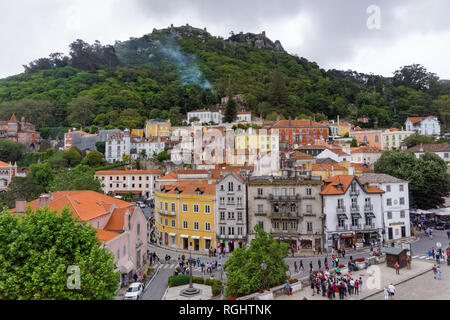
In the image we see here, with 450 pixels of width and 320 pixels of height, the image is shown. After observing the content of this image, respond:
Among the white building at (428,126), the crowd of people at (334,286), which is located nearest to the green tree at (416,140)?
the white building at (428,126)

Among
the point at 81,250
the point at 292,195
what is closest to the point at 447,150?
the point at 292,195

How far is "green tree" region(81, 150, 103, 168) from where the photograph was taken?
282 ft

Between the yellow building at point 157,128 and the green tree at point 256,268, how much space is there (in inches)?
3204

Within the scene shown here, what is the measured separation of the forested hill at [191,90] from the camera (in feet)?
384

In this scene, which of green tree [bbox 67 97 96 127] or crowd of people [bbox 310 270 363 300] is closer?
Answer: crowd of people [bbox 310 270 363 300]

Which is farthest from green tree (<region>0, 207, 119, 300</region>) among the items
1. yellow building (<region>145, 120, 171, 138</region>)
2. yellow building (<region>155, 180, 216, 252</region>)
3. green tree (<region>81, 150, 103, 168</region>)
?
yellow building (<region>145, 120, 171, 138</region>)

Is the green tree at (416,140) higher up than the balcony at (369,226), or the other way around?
the green tree at (416,140)

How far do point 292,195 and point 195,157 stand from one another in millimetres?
44486

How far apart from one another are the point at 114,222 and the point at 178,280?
7.44m

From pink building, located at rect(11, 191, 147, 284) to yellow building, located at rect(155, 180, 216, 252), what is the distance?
26.9 feet

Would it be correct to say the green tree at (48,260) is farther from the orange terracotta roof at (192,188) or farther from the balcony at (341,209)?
the balcony at (341,209)

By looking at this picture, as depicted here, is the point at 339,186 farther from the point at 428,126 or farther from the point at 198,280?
the point at 428,126

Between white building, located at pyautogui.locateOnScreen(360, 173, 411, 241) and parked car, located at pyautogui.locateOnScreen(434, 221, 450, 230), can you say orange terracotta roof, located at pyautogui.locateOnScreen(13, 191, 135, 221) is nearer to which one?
white building, located at pyautogui.locateOnScreen(360, 173, 411, 241)

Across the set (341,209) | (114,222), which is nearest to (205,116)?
(341,209)
